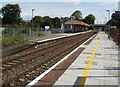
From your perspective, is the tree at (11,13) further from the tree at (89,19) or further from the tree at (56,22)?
the tree at (89,19)

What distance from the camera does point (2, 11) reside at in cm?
9000

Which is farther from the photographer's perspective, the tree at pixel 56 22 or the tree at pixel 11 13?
the tree at pixel 56 22

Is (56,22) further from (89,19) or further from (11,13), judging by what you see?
(89,19)

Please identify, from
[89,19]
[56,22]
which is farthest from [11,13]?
[89,19]

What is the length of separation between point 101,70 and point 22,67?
12.6 feet

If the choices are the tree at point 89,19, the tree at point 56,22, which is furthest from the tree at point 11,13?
the tree at point 89,19

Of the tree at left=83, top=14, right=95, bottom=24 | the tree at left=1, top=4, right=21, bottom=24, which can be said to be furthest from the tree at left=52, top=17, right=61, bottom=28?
the tree at left=83, top=14, right=95, bottom=24

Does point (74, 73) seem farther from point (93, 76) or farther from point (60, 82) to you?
point (60, 82)

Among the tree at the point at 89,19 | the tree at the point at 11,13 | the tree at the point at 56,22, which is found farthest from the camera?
the tree at the point at 89,19

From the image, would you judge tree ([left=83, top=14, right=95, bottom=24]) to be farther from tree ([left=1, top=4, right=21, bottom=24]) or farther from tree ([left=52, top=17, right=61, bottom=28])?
tree ([left=1, top=4, right=21, bottom=24])

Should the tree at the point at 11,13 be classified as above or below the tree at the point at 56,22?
above

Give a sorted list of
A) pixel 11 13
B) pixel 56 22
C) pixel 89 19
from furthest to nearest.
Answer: pixel 89 19 < pixel 56 22 < pixel 11 13

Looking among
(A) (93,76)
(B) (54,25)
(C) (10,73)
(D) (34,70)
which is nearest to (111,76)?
A: (A) (93,76)

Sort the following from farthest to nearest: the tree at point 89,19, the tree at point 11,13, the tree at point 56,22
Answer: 1. the tree at point 89,19
2. the tree at point 56,22
3. the tree at point 11,13
